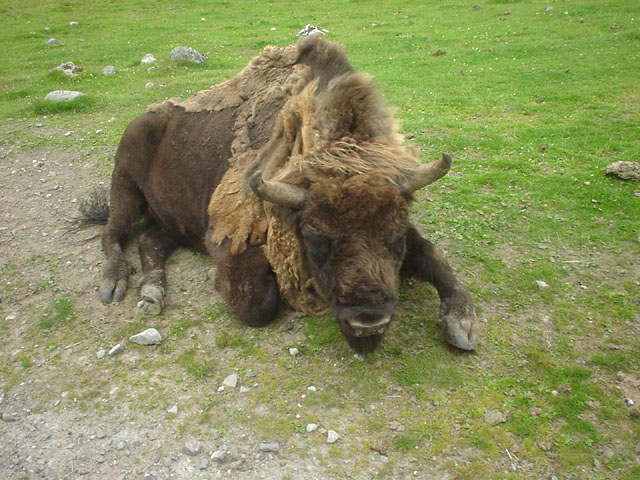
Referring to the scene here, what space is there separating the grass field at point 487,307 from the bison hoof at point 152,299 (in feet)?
0.37

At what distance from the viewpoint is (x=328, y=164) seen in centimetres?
292

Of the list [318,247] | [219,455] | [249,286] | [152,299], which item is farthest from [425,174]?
[152,299]

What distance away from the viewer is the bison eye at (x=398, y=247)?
305 cm

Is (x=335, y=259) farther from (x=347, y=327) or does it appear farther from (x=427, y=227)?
(x=427, y=227)

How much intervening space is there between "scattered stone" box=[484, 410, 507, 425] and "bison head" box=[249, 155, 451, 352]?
0.77 meters

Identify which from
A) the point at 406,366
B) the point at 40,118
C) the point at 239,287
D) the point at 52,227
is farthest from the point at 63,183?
the point at 406,366

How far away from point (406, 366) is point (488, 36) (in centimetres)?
1281

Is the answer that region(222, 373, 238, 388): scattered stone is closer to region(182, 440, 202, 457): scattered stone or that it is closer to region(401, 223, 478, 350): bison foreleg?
region(182, 440, 202, 457): scattered stone

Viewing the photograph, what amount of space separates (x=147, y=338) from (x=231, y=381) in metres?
0.85

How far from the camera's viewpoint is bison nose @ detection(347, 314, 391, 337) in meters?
2.73

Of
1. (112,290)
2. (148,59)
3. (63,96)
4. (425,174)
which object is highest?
(425,174)

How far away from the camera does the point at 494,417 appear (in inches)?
109

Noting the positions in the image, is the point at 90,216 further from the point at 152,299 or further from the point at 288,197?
the point at 288,197

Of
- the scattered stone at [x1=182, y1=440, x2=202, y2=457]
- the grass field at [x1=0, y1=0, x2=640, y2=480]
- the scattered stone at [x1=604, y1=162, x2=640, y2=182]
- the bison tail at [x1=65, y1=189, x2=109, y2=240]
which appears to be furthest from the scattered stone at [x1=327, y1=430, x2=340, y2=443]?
the scattered stone at [x1=604, y1=162, x2=640, y2=182]
